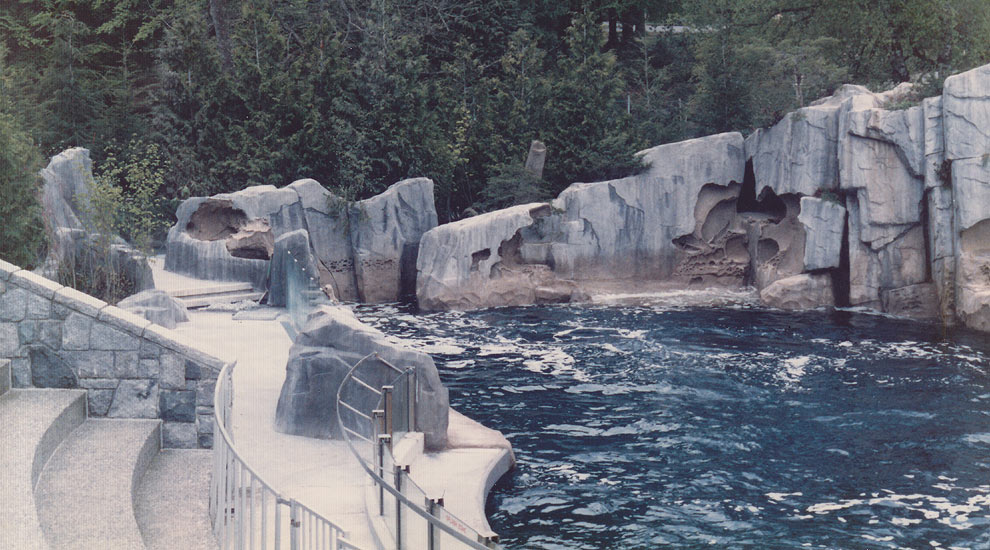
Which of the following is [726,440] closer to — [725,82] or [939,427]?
[939,427]

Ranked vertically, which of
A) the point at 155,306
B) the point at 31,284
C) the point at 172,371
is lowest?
the point at 172,371

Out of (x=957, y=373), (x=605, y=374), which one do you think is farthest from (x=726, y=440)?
(x=957, y=373)

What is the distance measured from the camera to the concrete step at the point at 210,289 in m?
17.8

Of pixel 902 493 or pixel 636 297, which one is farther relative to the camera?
pixel 636 297

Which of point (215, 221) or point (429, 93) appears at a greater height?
point (429, 93)

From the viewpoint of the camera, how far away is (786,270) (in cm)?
2322

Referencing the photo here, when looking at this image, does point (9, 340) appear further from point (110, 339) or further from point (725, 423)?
point (725, 423)

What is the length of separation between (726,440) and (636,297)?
1012 centimetres

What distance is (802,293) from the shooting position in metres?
22.2

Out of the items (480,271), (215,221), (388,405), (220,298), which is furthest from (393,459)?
(480,271)

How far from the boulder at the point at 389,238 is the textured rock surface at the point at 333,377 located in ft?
40.0

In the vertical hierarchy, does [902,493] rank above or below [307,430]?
below

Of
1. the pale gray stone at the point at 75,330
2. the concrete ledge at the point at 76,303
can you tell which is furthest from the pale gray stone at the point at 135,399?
the concrete ledge at the point at 76,303

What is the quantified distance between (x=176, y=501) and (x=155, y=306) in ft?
23.0
